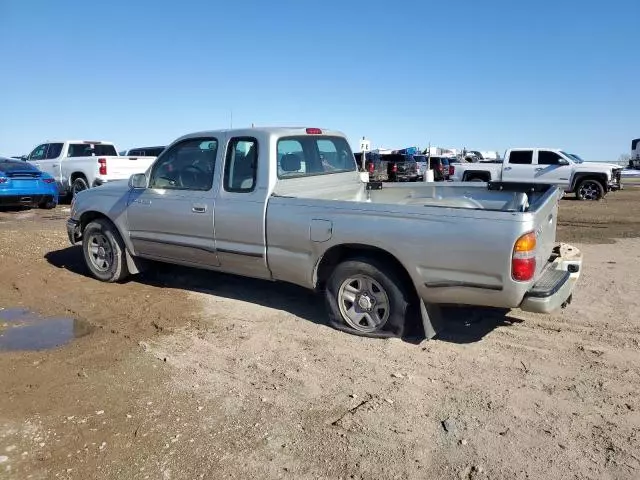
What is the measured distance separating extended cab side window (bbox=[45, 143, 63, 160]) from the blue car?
1.50m

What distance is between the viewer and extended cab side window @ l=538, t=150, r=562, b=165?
19.7m

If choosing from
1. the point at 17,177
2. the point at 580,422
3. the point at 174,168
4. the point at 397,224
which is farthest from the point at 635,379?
the point at 17,177

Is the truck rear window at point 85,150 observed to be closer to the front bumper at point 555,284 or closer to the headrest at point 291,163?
the headrest at point 291,163

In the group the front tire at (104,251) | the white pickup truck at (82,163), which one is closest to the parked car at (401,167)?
the white pickup truck at (82,163)

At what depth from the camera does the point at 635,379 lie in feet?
13.1

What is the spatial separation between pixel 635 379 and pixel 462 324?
154 cm

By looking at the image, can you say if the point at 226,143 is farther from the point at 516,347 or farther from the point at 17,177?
the point at 17,177

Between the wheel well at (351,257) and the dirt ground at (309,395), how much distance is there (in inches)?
19.2

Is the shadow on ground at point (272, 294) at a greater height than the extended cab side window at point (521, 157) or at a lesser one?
lesser

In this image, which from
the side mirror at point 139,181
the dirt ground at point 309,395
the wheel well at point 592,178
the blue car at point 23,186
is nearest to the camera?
the dirt ground at point 309,395

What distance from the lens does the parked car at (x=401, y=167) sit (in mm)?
26659

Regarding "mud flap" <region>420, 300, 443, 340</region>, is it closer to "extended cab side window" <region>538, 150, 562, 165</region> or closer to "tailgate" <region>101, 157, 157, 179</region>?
"tailgate" <region>101, 157, 157, 179</region>

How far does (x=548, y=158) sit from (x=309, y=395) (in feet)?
60.6

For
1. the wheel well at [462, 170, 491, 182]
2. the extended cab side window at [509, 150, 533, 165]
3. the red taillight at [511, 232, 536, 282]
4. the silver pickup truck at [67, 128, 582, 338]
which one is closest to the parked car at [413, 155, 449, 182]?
the wheel well at [462, 170, 491, 182]
